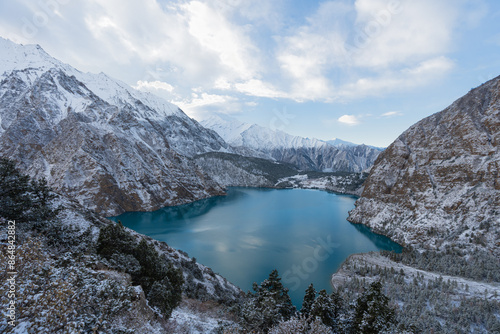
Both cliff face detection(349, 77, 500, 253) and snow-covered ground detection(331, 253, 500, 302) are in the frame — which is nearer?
snow-covered ground detection(331, 253, 500, 302)

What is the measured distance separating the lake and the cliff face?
8.08 meters

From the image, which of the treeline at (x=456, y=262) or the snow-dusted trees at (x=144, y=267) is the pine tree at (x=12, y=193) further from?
the treeline at (x=456, y=262)

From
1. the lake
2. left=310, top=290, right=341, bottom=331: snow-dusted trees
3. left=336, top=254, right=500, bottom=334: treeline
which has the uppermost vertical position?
left=310, top=290, right=341, bottom=331: snow-dusted trees

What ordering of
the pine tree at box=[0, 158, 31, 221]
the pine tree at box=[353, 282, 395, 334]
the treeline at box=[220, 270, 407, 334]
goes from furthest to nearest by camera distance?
the pine tree at box=[353, 282, 395, 334] → the pine tree at box=[0, 158, 31, 221] → the treeline at box=[220, 270, 407, 334]

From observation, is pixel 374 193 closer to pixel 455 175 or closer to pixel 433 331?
pixel 455 175

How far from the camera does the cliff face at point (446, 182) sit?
177 ft

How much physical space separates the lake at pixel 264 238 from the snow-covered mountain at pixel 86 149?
1138cm

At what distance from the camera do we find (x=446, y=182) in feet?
208

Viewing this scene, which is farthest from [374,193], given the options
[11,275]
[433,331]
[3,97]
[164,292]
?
[3,97]

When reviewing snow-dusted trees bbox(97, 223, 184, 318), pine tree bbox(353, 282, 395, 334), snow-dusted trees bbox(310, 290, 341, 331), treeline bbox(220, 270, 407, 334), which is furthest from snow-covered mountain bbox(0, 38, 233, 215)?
pine tree bbox(353, 282, 395, 334)

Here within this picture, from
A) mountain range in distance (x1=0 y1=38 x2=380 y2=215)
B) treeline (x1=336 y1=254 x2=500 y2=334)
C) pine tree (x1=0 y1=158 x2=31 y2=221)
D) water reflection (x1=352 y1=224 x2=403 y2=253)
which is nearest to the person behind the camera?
pine tree (x1=0 y1=158 x2=31 y2=221)

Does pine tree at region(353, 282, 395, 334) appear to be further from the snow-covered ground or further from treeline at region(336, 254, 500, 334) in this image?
the snow-covered ground

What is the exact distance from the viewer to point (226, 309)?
75.7 feet

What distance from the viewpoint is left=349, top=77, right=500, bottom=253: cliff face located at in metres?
53.8
